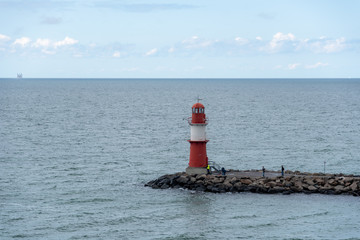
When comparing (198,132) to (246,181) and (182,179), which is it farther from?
(246,181)

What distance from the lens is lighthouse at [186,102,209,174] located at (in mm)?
41312

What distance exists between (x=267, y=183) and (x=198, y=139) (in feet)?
18.7

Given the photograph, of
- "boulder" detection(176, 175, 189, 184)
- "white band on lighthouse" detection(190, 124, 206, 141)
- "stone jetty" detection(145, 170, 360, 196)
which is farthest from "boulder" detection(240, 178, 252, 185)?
"white band on lighthouse" detection(190, 124, 206, 141)

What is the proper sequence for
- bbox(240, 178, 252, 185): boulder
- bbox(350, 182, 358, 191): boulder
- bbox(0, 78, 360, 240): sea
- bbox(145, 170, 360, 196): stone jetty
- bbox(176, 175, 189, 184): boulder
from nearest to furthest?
bbox(0, 78, 360, 240): sea → bbox(350, 182, 358, 191): boulder → bbox(145, 170, 360, 196): stone jetty → bbox(240, 178, 252, 185): boulder → bbox(176, 175, 189, 184): boulder

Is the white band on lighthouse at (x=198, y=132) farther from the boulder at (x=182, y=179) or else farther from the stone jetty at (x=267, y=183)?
the boulder at (x=182, y=179)

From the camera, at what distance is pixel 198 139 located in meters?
41.5

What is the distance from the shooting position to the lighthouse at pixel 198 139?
136ft

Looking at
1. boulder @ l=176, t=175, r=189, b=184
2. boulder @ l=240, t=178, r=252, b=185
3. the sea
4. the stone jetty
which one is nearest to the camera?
the sea

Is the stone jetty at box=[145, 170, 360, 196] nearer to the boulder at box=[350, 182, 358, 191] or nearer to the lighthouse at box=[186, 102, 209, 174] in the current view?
the boulder at box=[350, 182, 358, 191]

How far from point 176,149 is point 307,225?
2960 centimetres

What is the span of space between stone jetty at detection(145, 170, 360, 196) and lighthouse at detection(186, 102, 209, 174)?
2.21ft

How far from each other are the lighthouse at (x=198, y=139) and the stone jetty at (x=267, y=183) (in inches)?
26.6

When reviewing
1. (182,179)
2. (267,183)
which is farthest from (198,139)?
(267,183)

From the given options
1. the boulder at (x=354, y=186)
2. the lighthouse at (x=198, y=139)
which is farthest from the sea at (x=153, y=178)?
the lighthouse at (x=198, y=139)
